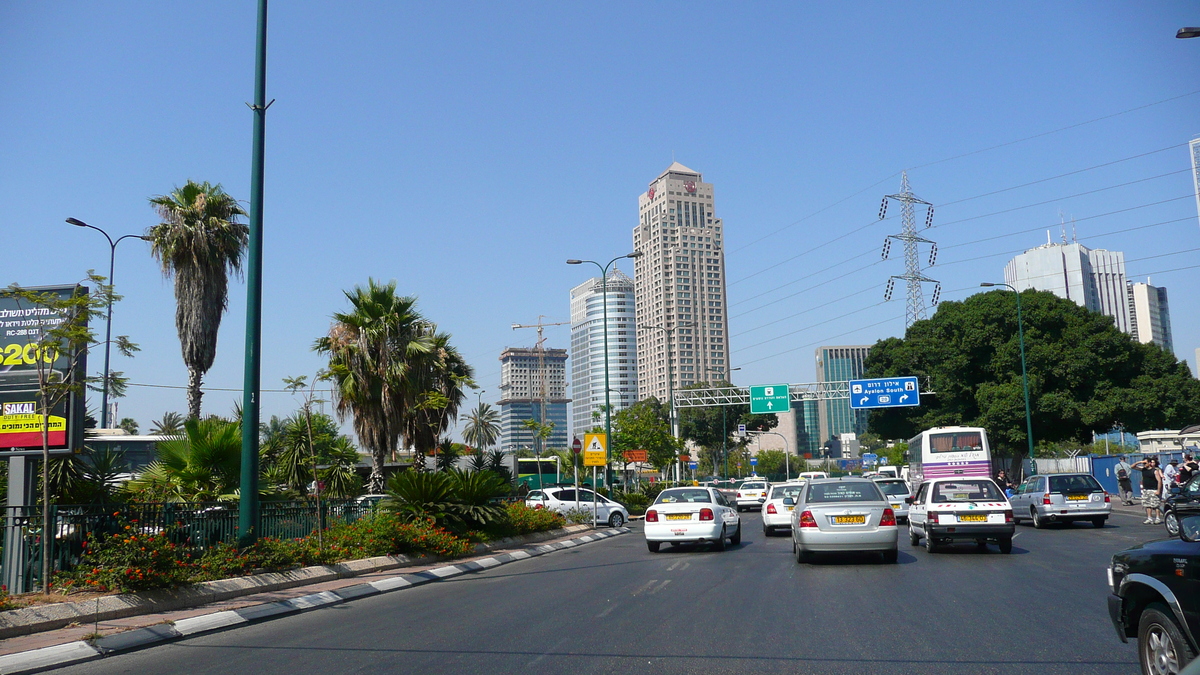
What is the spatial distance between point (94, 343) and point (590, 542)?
51.8 ft

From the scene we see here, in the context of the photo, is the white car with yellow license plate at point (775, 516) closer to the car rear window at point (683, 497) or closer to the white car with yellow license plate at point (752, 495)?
the car rear window at point (683, 497)

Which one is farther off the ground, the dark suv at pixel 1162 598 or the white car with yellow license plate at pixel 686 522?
the dark suv at pixel 1162 598

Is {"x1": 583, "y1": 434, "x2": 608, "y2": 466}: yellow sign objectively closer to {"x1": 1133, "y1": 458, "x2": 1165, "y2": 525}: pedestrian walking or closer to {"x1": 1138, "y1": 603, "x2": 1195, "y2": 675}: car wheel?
{"x1": 1133, "y1": 458, "x2": 1165, "y2": 525}: pedestrian walking

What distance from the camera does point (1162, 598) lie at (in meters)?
5.41

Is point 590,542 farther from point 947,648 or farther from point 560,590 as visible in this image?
point 947,648

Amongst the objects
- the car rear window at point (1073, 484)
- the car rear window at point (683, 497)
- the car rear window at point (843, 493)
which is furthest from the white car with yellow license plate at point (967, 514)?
the car rear window at point (1073, 484)

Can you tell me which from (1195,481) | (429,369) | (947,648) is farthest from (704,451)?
(947,648)

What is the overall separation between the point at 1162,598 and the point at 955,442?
3025 cm

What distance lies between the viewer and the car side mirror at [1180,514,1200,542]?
17.6 ft

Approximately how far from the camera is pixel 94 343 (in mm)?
11812

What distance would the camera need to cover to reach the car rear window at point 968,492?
1705 centimetres

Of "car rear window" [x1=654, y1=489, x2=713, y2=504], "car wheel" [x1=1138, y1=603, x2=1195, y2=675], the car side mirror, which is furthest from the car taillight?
the car side mirror

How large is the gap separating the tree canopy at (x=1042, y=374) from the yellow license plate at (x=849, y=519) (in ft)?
132

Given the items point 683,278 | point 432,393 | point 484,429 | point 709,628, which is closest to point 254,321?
point 709,628
